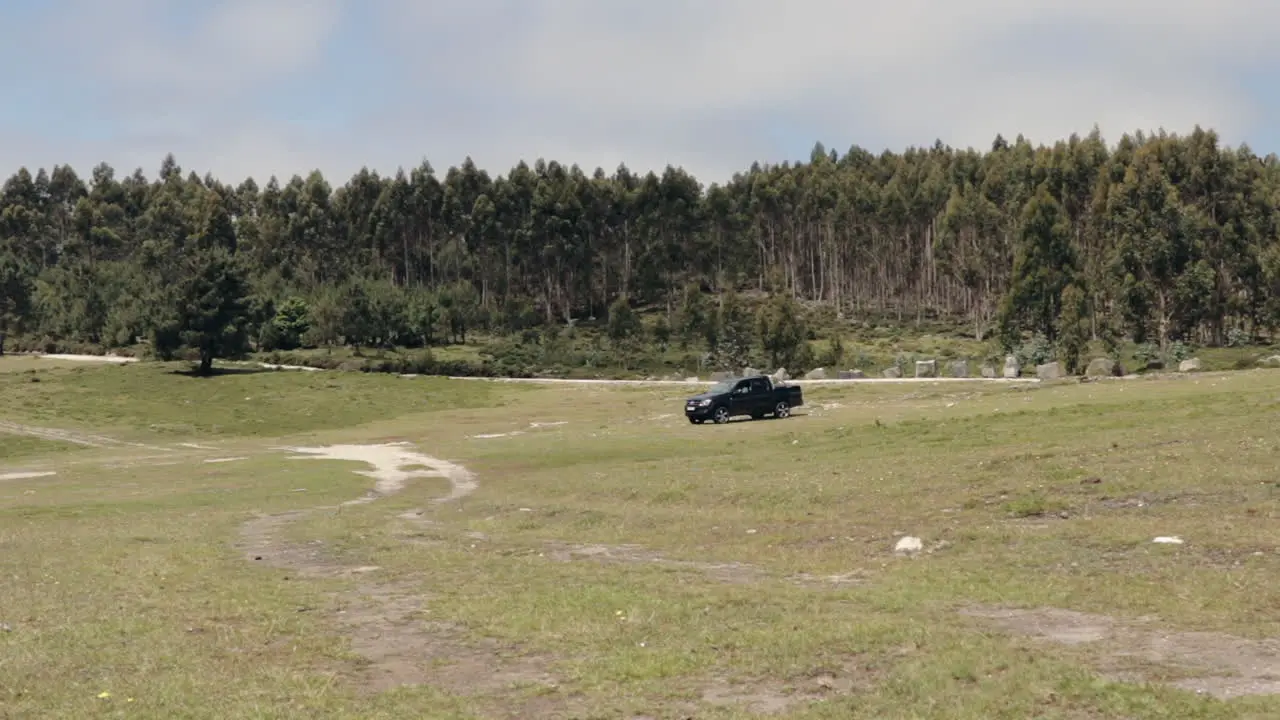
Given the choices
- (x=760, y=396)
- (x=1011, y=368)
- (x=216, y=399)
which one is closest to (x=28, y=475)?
(x=760, y=396)

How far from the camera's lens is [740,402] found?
182 feet

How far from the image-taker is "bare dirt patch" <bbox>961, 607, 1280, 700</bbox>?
10.7 meters

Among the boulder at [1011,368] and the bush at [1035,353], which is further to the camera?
the bush at [1035,353]

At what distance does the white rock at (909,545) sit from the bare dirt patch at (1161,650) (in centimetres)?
535

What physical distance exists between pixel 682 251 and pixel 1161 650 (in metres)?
162

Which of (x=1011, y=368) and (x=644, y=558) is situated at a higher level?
(x=1011, y=368)

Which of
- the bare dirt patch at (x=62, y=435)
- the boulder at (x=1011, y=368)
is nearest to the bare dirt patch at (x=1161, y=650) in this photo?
the bare dirt patch at (x=62, y=435)

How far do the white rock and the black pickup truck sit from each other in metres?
34.5

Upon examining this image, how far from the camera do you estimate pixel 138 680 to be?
495 inches

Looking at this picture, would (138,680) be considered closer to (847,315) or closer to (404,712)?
(404,712)

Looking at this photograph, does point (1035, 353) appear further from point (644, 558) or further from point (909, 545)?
point (644, 558)

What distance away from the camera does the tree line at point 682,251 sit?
104438 millimetres

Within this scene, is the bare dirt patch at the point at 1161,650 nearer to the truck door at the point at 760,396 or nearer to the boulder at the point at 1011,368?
the truck door at the point at 760,396

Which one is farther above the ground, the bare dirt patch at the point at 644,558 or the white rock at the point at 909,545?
the white rock at the point at 909,545
